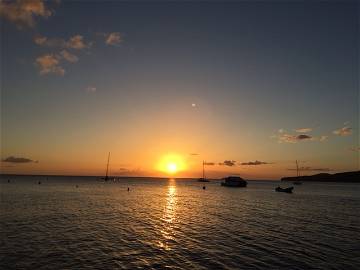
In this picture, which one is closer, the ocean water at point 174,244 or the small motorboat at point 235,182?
the ocean water at point 174,244

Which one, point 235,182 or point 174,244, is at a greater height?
point 235,182

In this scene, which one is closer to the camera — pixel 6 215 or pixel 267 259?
pixel 267 259

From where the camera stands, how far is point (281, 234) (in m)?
29.0

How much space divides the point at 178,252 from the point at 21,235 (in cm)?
1639

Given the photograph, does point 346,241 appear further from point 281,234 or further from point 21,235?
point 21,235

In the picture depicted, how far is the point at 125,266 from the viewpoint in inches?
717

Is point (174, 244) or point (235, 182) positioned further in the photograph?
point (235, 182)

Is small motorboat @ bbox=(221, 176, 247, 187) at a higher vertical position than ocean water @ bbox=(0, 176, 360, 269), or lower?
higher

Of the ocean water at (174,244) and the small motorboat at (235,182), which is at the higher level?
the small motorboat at (235,182)

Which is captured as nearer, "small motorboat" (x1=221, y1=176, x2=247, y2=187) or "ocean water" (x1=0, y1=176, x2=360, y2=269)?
"ocean water" (x1=0, y1=176, x2=360, y2=269)

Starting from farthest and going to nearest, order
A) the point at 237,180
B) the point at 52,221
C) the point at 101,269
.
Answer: the point at 237,180 → the point at 52,221 → the point at 101,269

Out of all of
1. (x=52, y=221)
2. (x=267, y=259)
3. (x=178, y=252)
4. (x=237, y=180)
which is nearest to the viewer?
(x=267, y=259)

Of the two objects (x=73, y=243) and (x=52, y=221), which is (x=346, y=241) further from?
(x=52, y=221)

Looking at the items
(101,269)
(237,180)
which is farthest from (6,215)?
(237,180)
